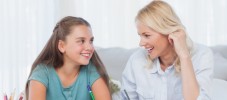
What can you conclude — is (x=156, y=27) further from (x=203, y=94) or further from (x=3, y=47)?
(x=3, y=47)

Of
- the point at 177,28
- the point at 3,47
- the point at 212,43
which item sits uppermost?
the point at 177,28

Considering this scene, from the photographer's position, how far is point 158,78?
1.50m

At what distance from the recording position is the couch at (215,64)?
1.62 meters

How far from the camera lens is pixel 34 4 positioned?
2.66m

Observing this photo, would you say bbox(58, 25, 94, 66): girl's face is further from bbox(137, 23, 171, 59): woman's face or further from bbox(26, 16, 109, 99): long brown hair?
bbox(137, 23, 171, 59): woman's face

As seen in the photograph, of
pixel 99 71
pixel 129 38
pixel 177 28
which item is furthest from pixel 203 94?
pixel 129 38

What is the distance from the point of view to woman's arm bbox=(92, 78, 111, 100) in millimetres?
1526

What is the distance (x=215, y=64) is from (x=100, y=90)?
672mm

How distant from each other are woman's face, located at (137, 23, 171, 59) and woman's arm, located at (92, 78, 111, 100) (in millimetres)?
245

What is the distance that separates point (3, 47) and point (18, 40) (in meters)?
0.11

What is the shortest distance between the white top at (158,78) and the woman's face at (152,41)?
A: 0.30 feet

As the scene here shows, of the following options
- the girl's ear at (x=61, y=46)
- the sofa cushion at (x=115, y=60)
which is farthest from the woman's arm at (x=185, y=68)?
the sofa cushion at (x=115, y=60)

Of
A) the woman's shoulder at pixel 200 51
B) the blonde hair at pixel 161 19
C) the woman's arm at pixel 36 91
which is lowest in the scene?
the woman's arm at pixel 36 91

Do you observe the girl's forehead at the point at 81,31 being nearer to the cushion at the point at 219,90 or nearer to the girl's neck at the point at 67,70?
the girl's neck at the point at 67,70
